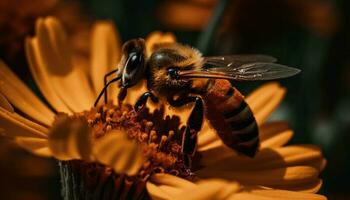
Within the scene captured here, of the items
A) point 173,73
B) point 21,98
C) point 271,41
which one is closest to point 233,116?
point 173,73

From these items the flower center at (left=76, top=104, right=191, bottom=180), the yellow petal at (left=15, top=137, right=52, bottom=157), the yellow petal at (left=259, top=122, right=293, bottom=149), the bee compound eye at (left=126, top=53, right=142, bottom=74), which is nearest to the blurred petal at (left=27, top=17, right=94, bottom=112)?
the flower center at (left=76, top=104, right=191, bottom=180)

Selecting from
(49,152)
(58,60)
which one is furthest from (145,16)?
(49,152)

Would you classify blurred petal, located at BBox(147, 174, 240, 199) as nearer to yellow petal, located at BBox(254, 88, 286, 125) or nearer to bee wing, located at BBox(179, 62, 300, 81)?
bee wing, located at BBox(179, 62, 300, 81)

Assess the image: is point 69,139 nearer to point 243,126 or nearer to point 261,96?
point 243,126

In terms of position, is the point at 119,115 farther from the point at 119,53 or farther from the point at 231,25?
the point at 231,25

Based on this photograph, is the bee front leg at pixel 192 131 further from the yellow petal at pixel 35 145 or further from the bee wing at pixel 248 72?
the yellow petal at pixel 35 145

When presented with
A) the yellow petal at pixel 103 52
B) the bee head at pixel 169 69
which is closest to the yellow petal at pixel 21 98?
the yellow petal at pixel 103 52
